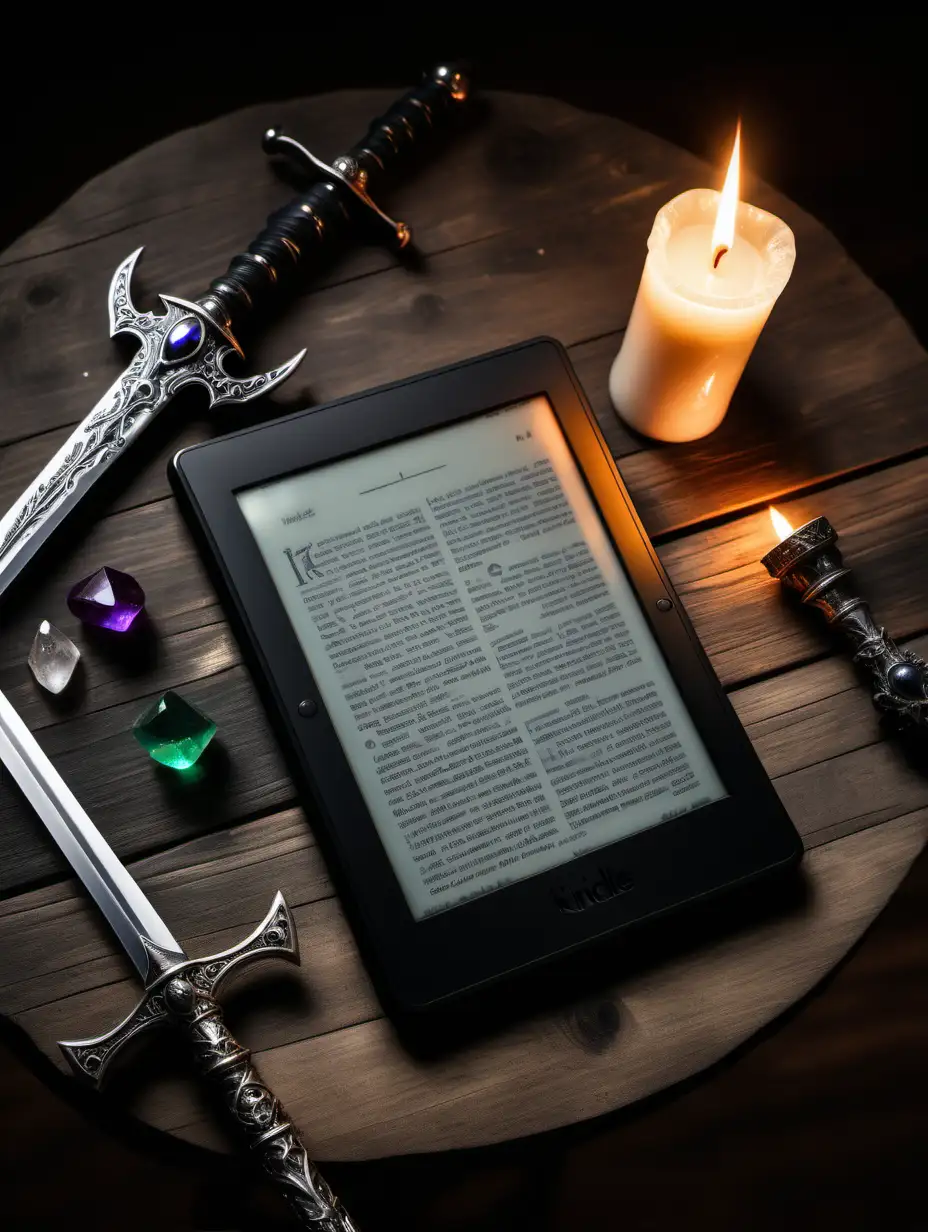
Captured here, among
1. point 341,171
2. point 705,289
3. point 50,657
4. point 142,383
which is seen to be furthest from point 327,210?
point 50,657

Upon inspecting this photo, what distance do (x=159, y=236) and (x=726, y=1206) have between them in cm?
114

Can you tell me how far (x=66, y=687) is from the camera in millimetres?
827

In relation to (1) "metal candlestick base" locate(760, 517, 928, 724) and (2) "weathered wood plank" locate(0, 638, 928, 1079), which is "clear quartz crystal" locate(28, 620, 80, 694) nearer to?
(2) "weathered wood plank" locate(0, 638, 928, 1079)

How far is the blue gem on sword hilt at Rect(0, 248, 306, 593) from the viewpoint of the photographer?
85 cm

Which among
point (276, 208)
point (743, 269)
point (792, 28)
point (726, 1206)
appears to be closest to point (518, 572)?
point (743, 269)

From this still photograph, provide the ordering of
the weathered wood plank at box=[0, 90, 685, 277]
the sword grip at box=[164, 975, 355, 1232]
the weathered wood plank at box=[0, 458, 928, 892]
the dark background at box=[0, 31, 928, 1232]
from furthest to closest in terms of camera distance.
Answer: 1. the dark background at box=[0, 31, 928, 1232]
2. the weathered wood plank at box=[0, 90, 685, 277]
3. the weathered wood plank at box=[0, 458, 928, 892]
4. the sword grip at box=[164, 975, 355, 1232]

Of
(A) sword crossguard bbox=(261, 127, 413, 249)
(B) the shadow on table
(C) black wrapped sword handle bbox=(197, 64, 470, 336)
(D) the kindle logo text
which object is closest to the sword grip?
(B) the shadow on table

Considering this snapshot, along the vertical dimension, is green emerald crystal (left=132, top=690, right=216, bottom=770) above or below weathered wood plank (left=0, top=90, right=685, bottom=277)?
below

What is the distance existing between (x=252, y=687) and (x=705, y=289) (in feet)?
1.48

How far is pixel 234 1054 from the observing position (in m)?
0.71

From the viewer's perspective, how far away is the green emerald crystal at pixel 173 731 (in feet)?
2.55

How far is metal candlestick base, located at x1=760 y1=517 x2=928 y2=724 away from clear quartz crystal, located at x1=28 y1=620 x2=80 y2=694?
Answer: 0.54 metres

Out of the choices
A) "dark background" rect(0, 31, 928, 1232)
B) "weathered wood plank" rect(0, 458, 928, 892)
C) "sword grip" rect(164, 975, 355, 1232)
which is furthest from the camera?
"dark background" rect(0, 31, 928, 1232)

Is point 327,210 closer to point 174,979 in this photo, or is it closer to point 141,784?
point 141,784
